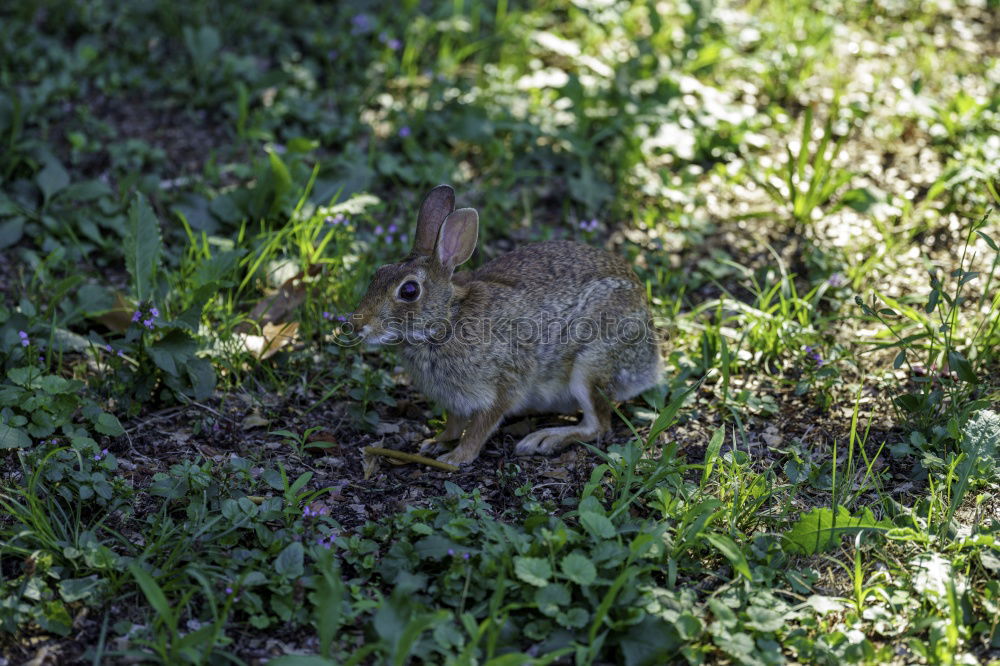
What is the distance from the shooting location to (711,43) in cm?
784

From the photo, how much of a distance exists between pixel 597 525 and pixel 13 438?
242 centimetres

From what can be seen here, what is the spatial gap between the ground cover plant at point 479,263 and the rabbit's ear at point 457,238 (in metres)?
0.73

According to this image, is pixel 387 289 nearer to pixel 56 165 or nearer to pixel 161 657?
pixel 161 657

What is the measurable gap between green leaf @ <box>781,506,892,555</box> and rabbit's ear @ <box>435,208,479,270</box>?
1907 mm

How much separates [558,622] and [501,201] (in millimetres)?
3511

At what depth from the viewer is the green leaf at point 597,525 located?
12.8 ft

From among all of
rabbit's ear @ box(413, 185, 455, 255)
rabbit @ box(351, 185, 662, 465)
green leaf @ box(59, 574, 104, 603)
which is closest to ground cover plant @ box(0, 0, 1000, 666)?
green leaf @ box(59, 574, 104, 603)

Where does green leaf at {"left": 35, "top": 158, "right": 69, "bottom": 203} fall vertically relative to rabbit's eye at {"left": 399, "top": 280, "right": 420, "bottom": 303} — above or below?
below

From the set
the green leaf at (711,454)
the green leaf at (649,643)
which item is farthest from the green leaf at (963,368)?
the green leaf at (649,643)

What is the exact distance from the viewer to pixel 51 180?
641 cm

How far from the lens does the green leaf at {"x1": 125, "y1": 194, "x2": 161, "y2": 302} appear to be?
5.38m

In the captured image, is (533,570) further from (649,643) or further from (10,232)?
(10,232)

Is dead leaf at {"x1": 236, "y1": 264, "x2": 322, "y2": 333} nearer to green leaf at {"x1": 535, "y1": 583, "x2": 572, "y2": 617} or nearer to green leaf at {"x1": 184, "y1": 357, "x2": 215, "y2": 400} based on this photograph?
green leaf at {"x1": 184, "y1": 357, "x2": 215, "y2": 400}

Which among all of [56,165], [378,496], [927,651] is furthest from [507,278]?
[56,165]
